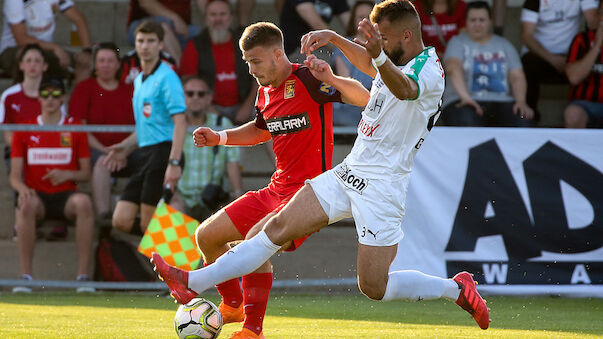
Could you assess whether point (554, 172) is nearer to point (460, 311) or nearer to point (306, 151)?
point (460, 311)

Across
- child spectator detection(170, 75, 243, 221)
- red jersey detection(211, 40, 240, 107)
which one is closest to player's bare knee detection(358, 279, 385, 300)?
child spectator detection(170, 75, 243, 221)

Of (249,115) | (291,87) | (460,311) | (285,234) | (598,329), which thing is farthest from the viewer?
(249,115)

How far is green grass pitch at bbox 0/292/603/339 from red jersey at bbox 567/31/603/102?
274 centimetres

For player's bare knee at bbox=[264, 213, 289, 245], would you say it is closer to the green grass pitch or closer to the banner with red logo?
the green grass pitch

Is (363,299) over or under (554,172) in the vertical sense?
under

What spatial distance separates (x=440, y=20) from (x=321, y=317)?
4.72 meters

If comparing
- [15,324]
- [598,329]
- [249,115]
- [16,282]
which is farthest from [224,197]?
[598,329]

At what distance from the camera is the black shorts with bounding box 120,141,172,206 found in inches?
359

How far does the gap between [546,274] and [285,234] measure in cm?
422

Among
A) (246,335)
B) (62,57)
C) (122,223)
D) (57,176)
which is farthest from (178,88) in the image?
(246,335)

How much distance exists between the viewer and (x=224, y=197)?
30.9 ft

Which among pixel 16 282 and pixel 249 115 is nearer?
pixel 16 282

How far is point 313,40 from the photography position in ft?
17.2

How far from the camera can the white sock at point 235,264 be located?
5.16 meters
